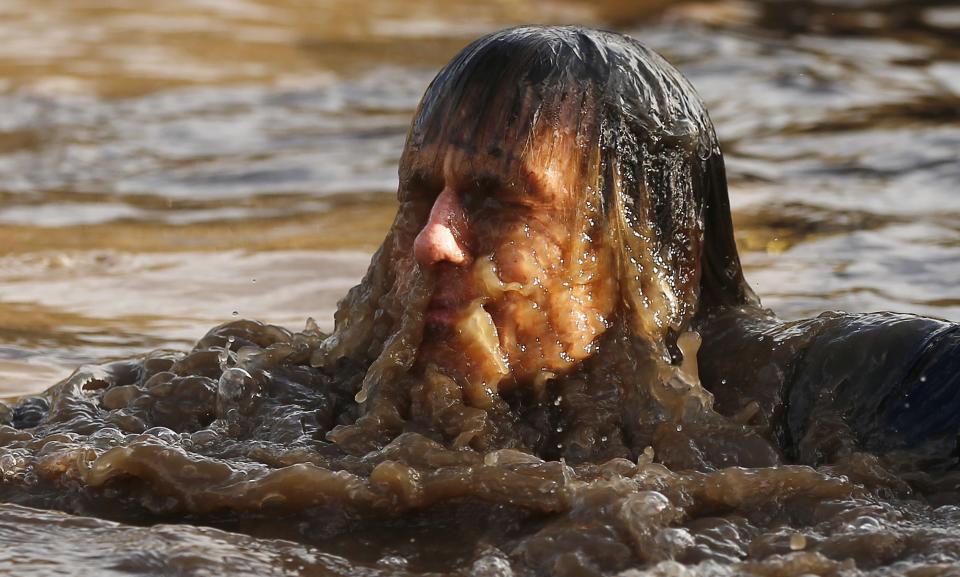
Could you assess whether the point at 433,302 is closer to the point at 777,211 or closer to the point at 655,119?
the point at 655,119

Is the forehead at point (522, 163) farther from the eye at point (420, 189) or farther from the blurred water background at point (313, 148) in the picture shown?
the blurred water background at point (313, 148)

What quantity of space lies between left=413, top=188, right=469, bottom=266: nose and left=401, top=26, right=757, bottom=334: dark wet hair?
14 centimetres

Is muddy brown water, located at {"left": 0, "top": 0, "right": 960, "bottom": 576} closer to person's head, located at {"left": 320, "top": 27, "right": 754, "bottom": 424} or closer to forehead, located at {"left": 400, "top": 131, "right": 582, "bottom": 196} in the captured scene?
person's head, located at {"left": 320, "top": 27, "right": 754, "bottom": 424}

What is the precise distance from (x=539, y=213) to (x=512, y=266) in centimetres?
14

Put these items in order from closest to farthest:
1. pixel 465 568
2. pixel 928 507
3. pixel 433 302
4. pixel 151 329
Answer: pixel 465 568 < pixel 928 507 < pixel 433 302 < pixel 151 329

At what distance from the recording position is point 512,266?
3.51m

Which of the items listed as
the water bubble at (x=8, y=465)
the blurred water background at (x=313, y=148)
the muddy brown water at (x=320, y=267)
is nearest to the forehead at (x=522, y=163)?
the muddy brown water at (x=320, y=267)

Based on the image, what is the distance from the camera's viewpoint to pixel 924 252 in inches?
258

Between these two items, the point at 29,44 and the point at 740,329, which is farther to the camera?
the point at 29,44

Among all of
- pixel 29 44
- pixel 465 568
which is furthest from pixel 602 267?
pixel 29 44

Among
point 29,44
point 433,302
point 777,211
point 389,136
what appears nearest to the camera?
point 433,302

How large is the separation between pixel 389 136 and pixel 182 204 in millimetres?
2048

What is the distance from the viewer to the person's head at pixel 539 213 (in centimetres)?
351

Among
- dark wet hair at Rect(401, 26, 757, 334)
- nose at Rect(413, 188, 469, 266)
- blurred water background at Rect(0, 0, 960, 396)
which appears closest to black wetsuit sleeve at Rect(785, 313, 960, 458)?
dark wet hair at Rect(401, 26, 757, 334)
